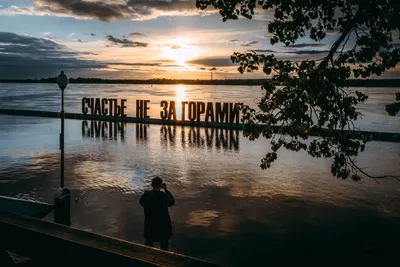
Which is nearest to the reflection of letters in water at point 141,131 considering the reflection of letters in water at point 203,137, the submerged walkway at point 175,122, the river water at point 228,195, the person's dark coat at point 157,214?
the reflection of letters in water at point 203,137

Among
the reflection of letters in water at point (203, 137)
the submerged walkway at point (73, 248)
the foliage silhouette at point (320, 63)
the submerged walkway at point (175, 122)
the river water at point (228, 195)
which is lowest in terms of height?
the river water at point (228, 195)

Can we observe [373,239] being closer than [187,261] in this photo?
No

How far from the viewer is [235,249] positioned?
31.3 feet

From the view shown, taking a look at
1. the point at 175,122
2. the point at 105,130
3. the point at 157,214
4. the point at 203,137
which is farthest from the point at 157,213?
the point at 175,122

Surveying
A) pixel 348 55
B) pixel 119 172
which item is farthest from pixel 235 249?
pixel 119 172

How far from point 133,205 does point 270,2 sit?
7829mm

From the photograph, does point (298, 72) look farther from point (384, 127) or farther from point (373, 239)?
point (384, 127)

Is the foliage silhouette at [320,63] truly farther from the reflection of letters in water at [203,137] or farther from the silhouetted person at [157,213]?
the reflection of letters in water at [203,137]

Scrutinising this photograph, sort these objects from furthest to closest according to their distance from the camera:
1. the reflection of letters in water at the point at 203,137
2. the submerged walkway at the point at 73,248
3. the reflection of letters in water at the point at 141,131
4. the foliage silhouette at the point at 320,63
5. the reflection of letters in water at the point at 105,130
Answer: the reflection of letters in water at the point at 105,130, the reflection of letters in water at the point at 141,131, the reflection of letters in water at the point at 203,137, the foliage silhouette at the point at 320,63, the submerged walkway at the point at 73,248

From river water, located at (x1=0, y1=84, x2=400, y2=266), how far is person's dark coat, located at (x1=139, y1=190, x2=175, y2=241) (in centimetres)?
167

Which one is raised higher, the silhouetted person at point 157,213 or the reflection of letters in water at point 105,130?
the silhouetted person at point 157,213

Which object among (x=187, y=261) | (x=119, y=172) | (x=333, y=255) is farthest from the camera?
(x=119, y=172)

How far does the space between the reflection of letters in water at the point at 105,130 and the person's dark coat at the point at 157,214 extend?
22293 mm

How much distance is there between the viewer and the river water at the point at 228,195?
9938mm
